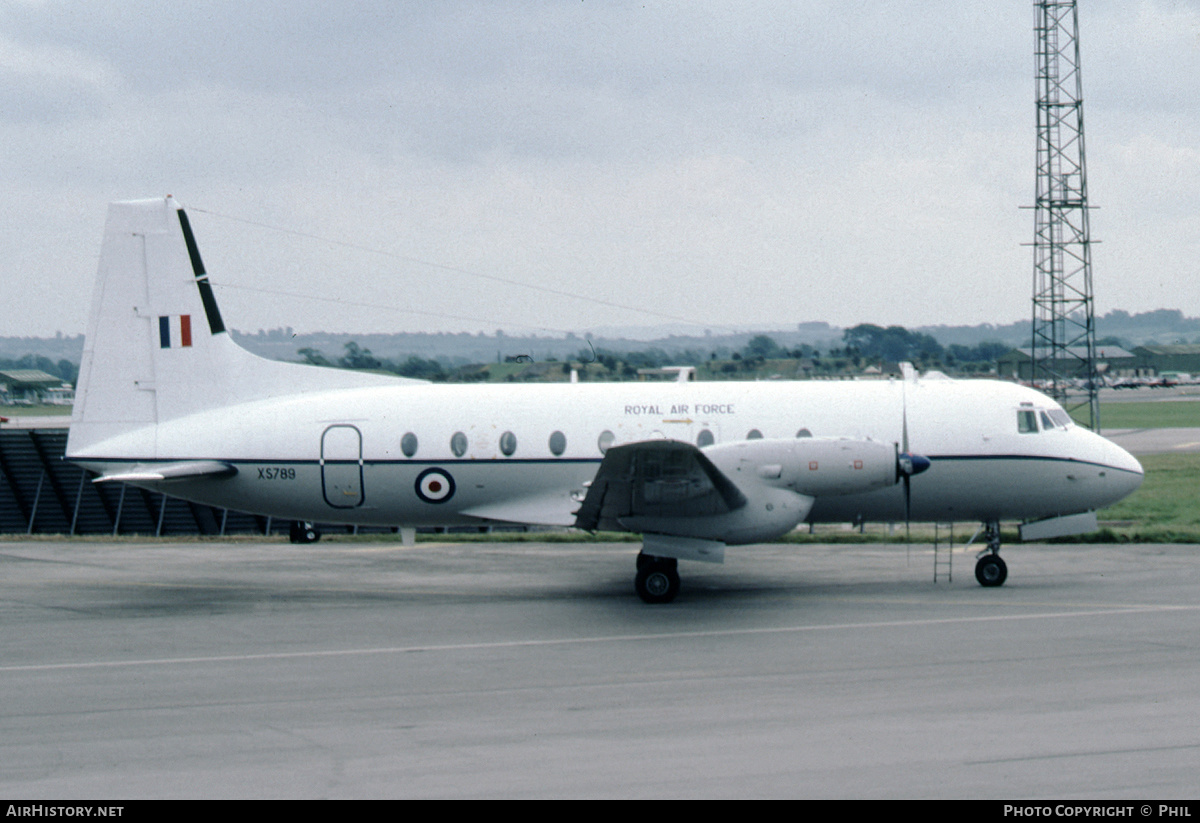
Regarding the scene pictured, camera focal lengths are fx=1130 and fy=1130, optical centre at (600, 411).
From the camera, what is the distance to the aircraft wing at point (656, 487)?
1516cm

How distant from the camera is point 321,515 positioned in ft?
60.2

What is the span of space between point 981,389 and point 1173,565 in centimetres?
509

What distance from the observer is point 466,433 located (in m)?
18.0

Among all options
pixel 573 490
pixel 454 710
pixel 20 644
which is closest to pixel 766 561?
pixel 573 490

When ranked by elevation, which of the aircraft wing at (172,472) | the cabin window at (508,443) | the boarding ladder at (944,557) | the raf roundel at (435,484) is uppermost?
the cabin window at (508,443)

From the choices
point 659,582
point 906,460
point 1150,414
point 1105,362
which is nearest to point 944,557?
point 906,460

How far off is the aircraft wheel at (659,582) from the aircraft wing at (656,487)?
792mm

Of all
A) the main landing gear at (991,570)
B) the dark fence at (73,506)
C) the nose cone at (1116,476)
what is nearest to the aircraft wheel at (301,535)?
the dark fence at (73,506)

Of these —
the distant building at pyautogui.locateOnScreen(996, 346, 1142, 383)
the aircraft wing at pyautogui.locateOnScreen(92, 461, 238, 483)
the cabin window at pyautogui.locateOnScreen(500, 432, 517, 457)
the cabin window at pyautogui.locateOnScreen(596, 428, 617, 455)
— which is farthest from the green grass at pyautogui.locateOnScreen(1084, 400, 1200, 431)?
the aircraft wing at pyautogui.locateOnScreen(92, 461, 238, 483)

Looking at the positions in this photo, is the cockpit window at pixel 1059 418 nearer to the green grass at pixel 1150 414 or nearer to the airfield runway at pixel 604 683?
the airfield runway at pixel 604 683

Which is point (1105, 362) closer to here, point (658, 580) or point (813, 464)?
point (813, 464)

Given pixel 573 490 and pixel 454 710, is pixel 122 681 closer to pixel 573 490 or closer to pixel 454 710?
pixel 454 710

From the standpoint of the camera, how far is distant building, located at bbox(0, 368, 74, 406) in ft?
203

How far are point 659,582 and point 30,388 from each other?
56.2m
